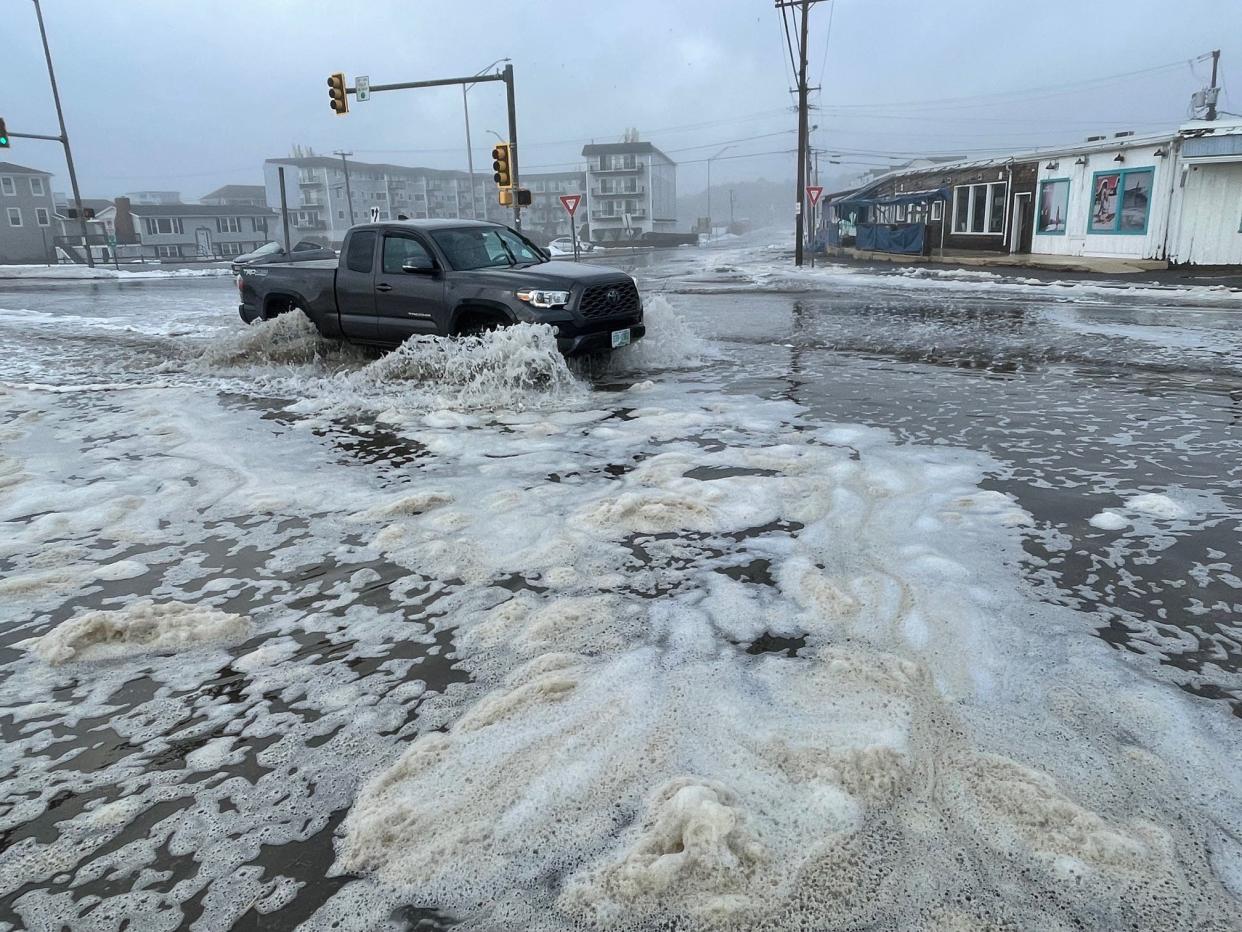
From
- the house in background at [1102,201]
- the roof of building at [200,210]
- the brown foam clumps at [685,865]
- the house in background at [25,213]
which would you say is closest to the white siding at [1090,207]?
the house in background at [1102,201]

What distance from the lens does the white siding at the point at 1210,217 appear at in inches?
897

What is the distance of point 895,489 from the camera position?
5637 mm

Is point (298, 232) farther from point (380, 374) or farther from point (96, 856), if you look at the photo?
point (96, 856)

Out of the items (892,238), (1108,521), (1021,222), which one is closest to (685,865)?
(1108,521)

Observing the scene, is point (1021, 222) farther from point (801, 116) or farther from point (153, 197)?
point (153, 197)

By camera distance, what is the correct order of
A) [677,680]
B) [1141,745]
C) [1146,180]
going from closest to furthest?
1. [1141,745]
2. [677,680]
3. [1146,180]

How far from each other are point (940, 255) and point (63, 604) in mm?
37329

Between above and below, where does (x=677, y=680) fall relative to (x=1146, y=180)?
below

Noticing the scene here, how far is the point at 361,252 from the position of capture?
10586 mm

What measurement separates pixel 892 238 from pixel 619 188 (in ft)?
236

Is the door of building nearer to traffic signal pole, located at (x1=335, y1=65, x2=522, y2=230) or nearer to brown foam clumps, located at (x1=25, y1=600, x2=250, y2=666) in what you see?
traffic signal pole, located at (x1=335, y1=65, x2=522, y2=230)

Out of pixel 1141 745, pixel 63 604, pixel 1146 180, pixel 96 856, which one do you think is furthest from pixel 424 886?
pixel 1146 180

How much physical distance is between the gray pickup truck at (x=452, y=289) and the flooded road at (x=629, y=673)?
205 centimetres

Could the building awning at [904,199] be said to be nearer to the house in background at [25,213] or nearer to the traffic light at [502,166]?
A: the traffic light at [502,166]
